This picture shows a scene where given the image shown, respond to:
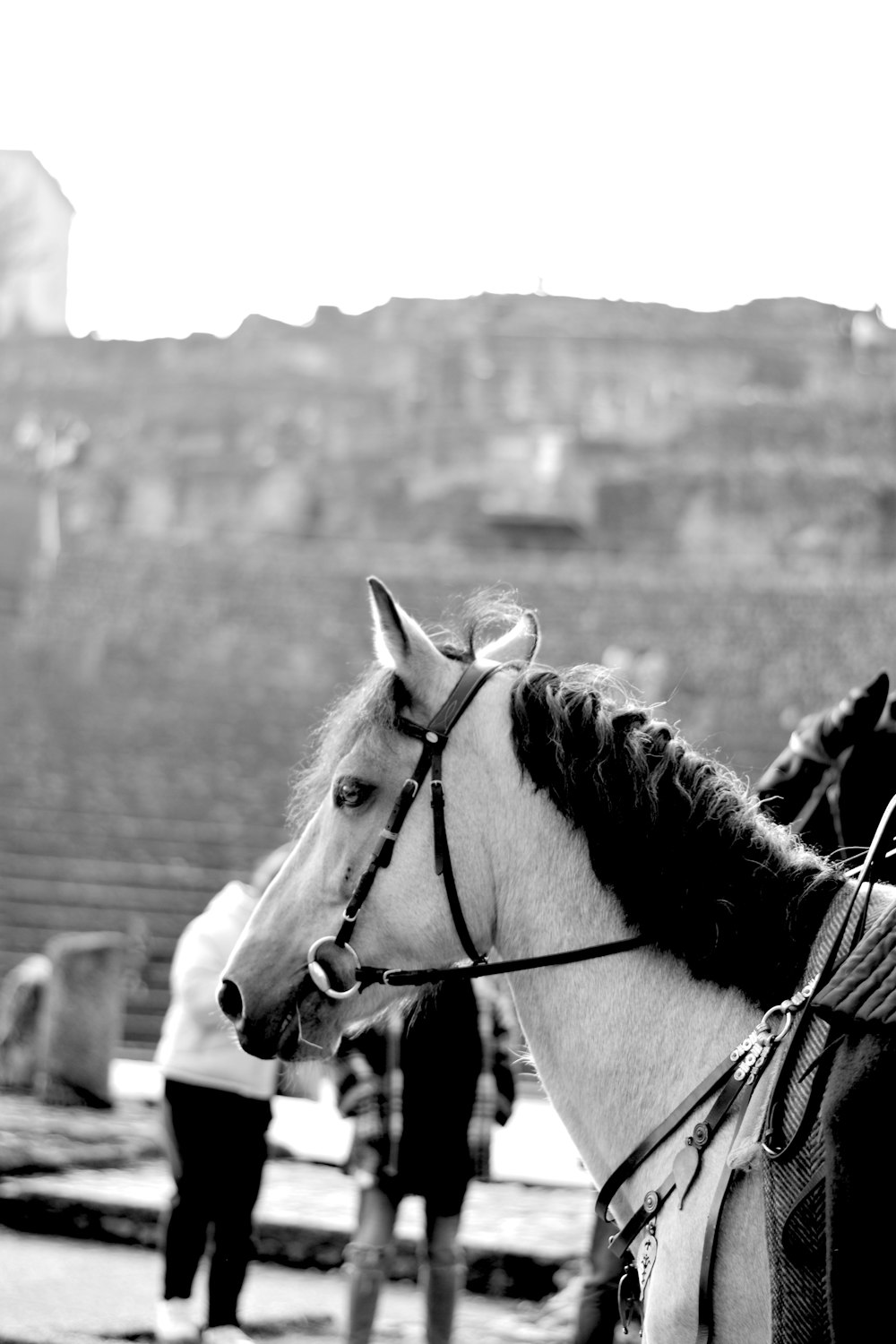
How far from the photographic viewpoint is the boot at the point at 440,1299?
5062 millimetres

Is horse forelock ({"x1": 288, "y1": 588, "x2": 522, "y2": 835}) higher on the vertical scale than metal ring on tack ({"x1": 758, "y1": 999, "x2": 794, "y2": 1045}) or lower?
higher

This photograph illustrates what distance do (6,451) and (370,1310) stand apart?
5425cm

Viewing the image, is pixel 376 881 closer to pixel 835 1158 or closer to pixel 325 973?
pixel 325 973

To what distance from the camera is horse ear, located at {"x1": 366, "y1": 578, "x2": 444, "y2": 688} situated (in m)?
2.44

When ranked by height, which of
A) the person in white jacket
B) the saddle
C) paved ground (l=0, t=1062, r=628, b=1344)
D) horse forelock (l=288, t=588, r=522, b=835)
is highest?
horse forelock (l=288, t=588, r=522, b=835)

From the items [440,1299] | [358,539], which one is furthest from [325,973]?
[358,539]

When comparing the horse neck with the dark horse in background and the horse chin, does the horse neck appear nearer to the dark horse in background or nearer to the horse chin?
the horse chin

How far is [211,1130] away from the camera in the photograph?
17.3 feet

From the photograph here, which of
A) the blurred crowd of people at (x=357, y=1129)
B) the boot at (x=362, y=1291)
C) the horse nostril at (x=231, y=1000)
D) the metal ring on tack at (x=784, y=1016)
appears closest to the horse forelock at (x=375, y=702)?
the horse nostril at (x=231, y=1000)

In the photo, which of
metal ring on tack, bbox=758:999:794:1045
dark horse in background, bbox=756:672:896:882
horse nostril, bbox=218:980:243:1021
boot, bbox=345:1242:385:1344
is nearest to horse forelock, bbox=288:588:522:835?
horse nostril, bbox=218:980:243:1021

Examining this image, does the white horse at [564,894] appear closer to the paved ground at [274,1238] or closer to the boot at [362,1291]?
the boot at [362,1291]

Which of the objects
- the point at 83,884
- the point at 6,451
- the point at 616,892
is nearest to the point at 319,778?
the point at 616,892

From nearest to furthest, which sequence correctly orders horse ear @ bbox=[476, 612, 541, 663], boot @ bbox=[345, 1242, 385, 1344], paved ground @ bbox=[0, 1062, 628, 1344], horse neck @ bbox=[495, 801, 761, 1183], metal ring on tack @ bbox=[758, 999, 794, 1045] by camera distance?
metal ring on tack @ bbox=[758, 999, 794, 1045] < horse neck @ bbox=[495, 801, 761, 1183] < horse ear @ bbox=[476, 612, 541, 663] < boot @ bbox=[345, 1242, 385, 1344] < paved ground @ bbox=[0, 1062, 628, 1344]

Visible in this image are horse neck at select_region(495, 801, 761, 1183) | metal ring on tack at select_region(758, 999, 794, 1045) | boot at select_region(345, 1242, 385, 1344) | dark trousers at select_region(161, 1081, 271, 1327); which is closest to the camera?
metal ring on tack at select_region(758, 999, 794, 1045)
